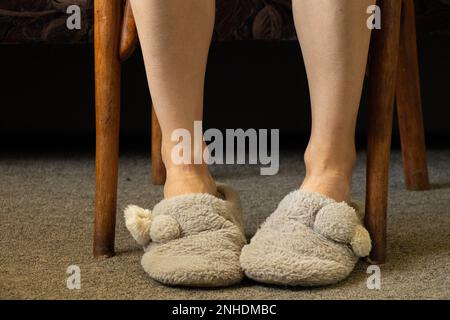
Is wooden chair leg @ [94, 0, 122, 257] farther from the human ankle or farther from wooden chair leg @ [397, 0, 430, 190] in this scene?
wooden chair leg @ [397, 0, 430, 190]

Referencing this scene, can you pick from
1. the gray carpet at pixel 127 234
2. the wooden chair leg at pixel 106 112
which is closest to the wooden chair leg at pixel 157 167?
the gray carpet at pixel 127 234

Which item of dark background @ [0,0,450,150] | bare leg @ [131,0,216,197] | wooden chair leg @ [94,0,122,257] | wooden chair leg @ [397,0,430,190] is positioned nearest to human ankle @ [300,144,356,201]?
bare leg @ [131,0,216,197]

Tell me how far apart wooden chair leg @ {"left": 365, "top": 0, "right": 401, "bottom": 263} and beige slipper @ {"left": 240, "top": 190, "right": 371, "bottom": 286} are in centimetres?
3

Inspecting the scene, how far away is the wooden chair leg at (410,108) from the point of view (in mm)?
1222

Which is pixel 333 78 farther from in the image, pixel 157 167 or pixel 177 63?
pixel 157 167

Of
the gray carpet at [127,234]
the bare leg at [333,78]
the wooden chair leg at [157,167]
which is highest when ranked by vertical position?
the bare leg at [333,78]

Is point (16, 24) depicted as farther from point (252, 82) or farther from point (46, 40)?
point (252, 82)

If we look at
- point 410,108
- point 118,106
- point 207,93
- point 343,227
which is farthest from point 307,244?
point 207,93

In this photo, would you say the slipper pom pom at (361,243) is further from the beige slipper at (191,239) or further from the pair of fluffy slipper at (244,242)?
the beige slipper at (191,239)

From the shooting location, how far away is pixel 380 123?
0.88 m

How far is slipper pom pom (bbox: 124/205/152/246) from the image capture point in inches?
34.0

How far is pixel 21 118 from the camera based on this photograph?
174 centimetres

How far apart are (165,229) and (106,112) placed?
16 centimetres

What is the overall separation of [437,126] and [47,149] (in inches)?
31.8
